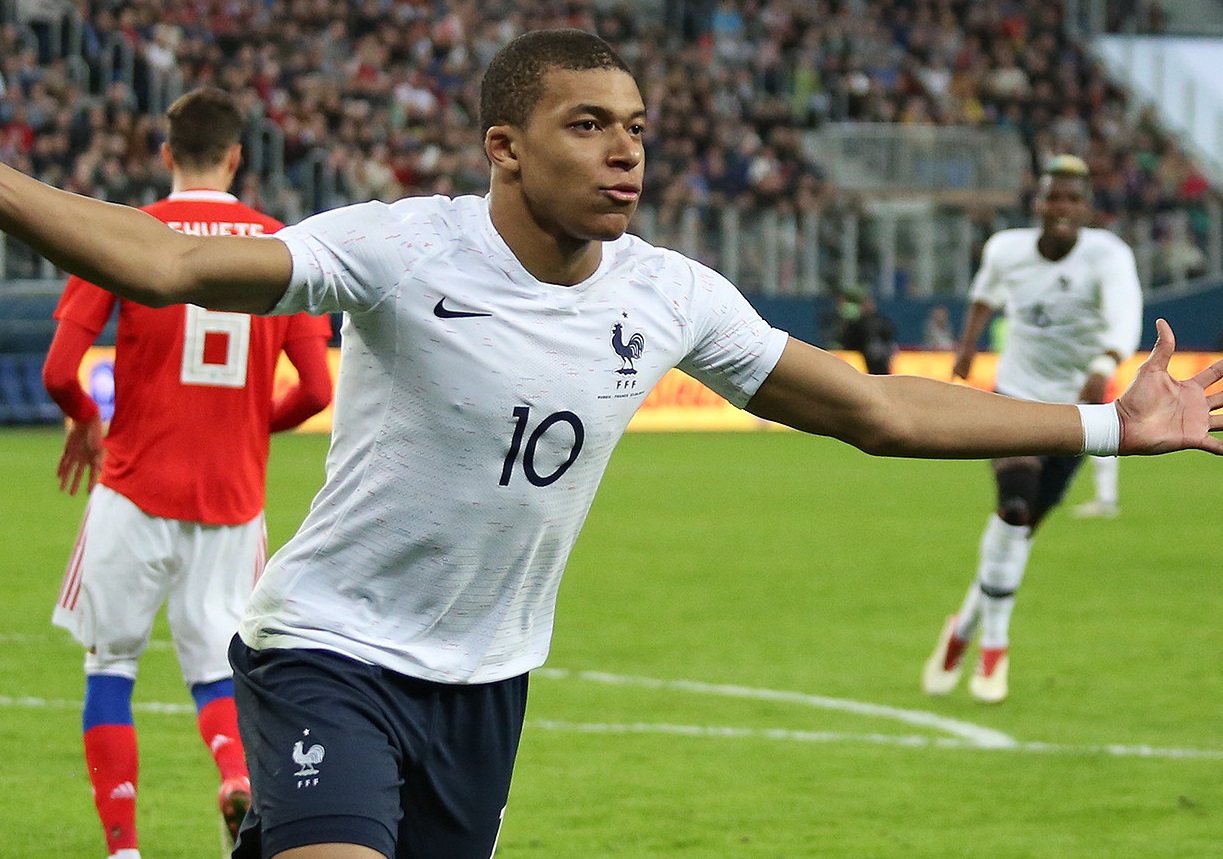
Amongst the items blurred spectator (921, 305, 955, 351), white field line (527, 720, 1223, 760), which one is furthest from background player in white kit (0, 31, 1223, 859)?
blurred spectator (921, 305, 955, 351)

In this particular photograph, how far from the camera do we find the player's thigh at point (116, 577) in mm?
6074

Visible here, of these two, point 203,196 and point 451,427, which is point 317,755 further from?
point 203,196

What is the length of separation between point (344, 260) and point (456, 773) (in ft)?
3.46

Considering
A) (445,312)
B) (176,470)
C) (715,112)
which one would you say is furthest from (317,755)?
(715,112)

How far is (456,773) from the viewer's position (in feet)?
12.8

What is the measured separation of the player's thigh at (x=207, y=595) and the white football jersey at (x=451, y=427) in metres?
2.24

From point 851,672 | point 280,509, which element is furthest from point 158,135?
point 851,672

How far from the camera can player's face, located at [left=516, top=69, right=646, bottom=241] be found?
3715 millimetres

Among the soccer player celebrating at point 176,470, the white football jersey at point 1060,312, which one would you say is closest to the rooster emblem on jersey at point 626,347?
the soccer player celebrating at point 176,470

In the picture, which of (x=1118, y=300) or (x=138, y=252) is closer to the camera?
(x=138, y=252)

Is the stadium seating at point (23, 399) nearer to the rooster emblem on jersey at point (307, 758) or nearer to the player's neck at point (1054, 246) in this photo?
the player's neck at point (1054, 246)

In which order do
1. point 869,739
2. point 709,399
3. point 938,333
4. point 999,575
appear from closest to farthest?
point 869,739
point 999,575
point 709,399
point 938,333

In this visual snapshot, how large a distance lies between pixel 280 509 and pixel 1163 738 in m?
10.0

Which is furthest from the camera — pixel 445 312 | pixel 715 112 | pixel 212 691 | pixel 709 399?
pixel 715 112
